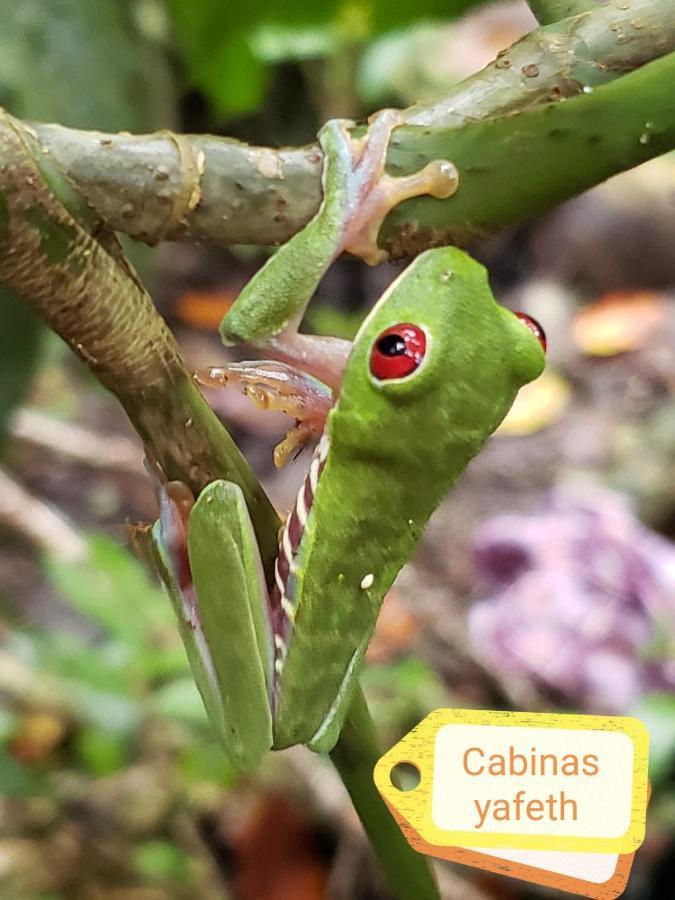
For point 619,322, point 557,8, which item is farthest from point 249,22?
point 619,322

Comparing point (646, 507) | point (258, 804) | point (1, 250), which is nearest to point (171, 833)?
point (258, 804)

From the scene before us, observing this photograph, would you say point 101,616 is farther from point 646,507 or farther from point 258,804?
point 646,507

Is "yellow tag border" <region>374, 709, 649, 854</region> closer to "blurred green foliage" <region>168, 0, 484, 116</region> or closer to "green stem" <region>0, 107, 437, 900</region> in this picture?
"green stem" <region>0, 107, 437, 900</region>

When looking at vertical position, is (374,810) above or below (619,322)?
above

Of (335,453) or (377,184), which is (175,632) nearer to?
(335,453)

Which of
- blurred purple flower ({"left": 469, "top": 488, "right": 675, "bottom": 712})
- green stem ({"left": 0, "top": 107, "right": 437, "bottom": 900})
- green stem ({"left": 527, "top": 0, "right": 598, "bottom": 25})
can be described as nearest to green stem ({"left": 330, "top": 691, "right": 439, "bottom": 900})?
green stem ({"left": 0, "top": 107, "right": 437, "bottom": 900})

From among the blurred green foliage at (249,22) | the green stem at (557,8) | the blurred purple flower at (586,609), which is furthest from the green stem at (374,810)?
the blurred green foliage at (249,22)
